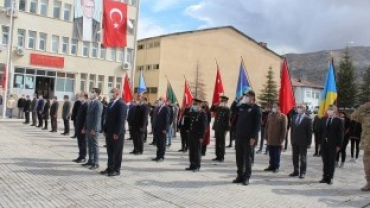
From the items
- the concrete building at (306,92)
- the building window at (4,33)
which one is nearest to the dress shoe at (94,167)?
the building window at (4,33)

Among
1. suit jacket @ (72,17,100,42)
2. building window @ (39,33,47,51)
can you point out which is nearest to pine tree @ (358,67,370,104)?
suit jacket @ (72,17,100,42)

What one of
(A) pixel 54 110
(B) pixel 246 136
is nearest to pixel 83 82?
(A) pixel 54 110

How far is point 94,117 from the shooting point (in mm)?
11188

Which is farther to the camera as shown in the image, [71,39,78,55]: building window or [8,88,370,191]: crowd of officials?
[71,39,78,55]: building window

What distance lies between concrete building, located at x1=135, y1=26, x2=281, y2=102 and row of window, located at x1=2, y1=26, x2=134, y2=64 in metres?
6.62

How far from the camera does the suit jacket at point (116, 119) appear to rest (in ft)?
34.1

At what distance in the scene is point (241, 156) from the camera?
10.2 metres

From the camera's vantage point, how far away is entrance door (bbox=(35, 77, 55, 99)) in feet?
137

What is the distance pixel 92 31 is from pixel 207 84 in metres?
20.8

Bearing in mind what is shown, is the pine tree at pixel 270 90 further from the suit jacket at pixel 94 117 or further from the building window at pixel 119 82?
the suit jacket at pixel 94 117

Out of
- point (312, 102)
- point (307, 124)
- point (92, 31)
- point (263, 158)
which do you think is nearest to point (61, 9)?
point (92, 31)

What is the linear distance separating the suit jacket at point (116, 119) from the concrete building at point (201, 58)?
43.7 meters

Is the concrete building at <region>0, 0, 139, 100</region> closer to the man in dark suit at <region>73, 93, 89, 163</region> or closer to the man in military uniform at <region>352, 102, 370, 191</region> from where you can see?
the man in dark suit at <region>73, 93, 89, 163</region>

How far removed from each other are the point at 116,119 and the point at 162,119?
2991 millimetres
